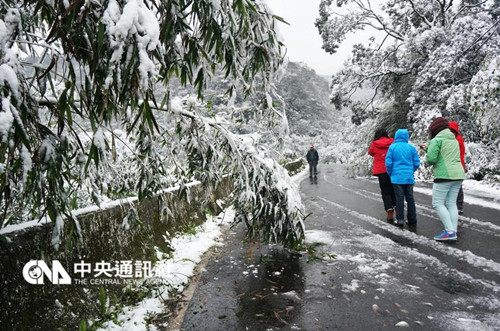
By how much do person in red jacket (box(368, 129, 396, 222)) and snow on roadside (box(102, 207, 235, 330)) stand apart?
3.49 meters

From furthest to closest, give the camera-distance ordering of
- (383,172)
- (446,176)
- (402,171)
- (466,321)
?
(383,172) → (402,171) → (446,176) → (466,321)

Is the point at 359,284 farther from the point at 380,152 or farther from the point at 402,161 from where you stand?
the point at 380,152

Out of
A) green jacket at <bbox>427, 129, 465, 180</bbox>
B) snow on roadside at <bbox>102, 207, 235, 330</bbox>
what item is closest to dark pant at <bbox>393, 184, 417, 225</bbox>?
green jacket at <bbox>427, 129, 465, 180</bbox>

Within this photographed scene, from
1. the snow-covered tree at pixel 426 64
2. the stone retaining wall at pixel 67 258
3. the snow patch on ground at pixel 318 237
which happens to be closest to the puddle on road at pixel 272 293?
the snow patch on ground at pixel 318 237

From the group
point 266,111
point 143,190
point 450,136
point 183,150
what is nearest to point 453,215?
point 450,136

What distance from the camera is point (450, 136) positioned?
5.53 meters

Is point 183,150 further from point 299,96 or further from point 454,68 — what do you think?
point 299,96

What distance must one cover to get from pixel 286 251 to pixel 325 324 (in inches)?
94.4

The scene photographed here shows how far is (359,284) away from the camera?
3.97 meters

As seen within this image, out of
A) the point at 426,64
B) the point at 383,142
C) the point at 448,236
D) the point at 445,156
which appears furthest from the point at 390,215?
the point at 426,64

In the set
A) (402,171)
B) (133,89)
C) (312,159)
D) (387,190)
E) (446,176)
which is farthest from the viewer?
(312,159)

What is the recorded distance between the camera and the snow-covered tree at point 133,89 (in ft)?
6.14

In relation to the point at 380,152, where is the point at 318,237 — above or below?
below

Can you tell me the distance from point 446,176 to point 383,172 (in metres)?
2.07
